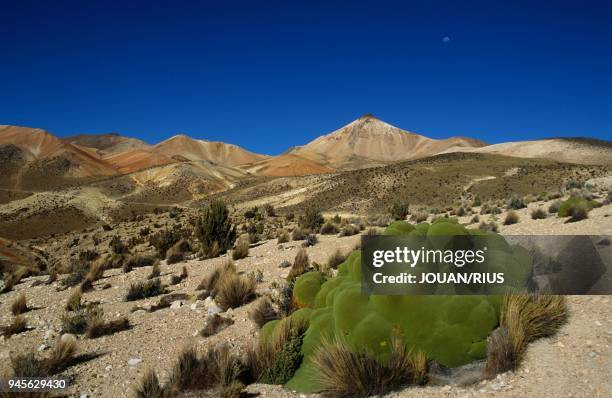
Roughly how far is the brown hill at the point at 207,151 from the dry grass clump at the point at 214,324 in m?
177

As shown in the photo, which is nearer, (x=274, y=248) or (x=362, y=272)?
(x=362, y=272)

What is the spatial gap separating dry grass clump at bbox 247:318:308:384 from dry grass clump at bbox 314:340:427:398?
91cm

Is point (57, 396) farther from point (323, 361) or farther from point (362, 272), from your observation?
point (362, 272)

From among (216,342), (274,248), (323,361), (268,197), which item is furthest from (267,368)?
(268,197)

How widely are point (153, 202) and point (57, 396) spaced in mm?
72488

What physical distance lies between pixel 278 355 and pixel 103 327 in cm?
441

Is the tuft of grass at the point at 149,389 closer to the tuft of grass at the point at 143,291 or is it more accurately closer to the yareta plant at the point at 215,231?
the tuft of grass at the point at 143,291

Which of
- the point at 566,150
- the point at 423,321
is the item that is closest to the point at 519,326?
the point at 423,321

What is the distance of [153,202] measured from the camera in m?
75.1

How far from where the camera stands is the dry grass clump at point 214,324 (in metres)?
8.30

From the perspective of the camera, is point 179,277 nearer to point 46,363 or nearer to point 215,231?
point 215,231

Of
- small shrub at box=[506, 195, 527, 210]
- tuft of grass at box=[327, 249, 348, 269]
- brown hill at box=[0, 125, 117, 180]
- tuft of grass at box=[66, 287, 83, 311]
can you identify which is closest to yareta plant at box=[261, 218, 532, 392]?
tuft of grass at box=[327, 249, 348, 269]

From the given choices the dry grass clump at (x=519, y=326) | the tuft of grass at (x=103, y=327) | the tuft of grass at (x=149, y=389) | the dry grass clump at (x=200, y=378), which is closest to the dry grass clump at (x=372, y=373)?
the dry grass clump at (x=519, y=326)

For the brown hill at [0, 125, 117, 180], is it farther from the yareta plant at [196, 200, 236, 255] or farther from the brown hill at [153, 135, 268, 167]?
the yareta plant at [196, 200, 236, 255]
